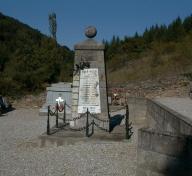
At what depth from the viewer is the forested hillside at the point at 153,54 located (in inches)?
1500

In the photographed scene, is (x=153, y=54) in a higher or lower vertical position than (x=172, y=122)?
higher

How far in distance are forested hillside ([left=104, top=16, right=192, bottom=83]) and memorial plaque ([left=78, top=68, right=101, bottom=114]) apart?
20949 millimetres

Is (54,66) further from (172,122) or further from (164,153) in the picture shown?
(164,153)

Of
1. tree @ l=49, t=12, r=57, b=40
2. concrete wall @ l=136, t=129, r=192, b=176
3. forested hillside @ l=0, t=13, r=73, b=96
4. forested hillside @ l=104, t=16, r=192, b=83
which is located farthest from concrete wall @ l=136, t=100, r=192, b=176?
tree @ l=49, t=12, r=57, b=40

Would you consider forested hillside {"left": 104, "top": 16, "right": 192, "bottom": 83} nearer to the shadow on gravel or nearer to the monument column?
the shadow on gravel

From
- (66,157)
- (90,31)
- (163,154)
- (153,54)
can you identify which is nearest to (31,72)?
(153,54)

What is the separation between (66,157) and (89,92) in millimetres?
3222

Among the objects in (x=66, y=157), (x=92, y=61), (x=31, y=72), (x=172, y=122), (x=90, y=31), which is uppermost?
(x=90, y=31)

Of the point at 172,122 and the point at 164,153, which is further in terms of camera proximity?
the point at 172,122

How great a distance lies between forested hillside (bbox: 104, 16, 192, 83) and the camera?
38094 millimetres

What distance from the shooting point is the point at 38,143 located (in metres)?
10.8

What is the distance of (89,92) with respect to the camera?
39.7 feet

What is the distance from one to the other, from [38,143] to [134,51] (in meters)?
54.5

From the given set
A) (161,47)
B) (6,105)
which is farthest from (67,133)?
(161,47)
